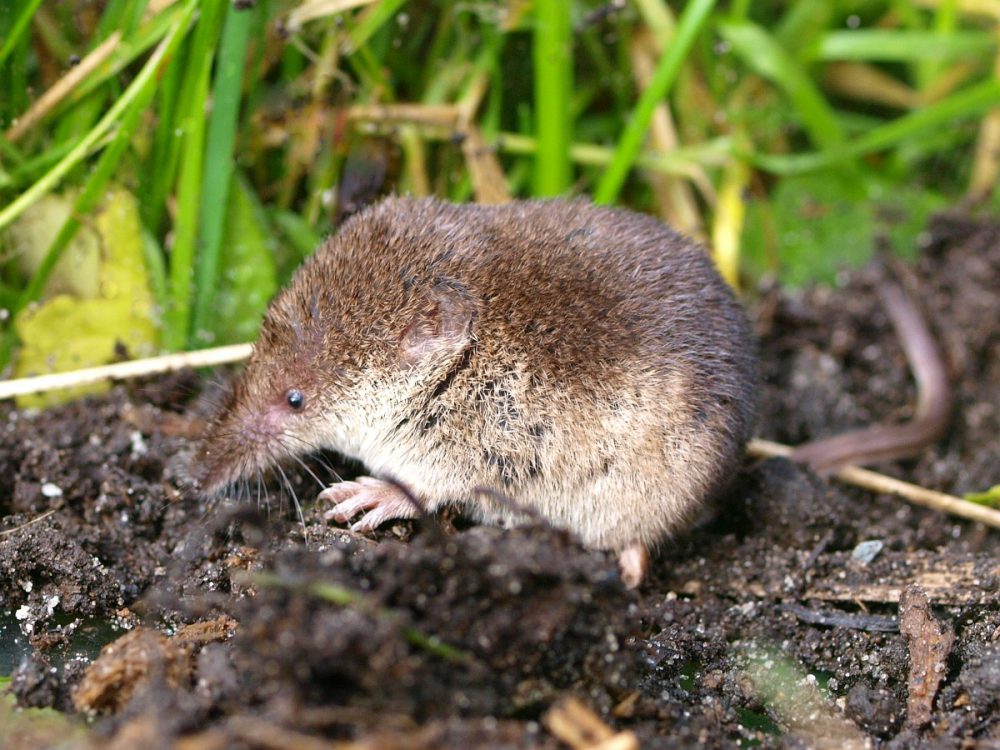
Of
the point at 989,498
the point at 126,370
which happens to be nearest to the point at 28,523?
the point at 126,370

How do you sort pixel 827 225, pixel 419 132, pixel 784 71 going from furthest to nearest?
pixel 827 225, pixel 784 71, pixel 419 132

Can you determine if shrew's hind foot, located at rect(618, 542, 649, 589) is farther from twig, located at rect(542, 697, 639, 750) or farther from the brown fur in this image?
twig, located at rect(542, 697, 639, 750)

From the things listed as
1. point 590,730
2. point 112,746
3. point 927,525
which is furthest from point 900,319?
point 112,746

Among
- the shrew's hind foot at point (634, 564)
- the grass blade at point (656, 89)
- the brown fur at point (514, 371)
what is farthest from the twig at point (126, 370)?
the grass blade at point (656, 89)

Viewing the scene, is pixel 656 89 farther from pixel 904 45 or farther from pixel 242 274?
pixel 242 274

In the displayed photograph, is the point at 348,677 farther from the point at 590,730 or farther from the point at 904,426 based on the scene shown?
the point at 904,426

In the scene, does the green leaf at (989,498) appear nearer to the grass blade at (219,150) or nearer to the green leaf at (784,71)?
the green leaf at (784,71)
